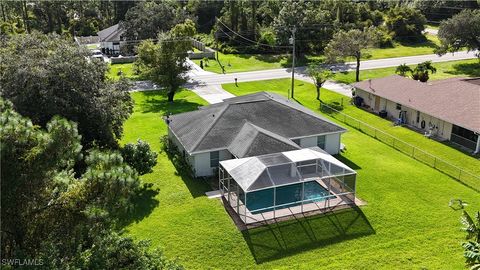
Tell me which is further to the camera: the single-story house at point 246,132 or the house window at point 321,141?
the house window at point 321,141

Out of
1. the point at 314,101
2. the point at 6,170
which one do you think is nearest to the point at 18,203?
the point at 6,170

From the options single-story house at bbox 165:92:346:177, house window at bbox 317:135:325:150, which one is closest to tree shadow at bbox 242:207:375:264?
single-story house at bbox 165:92:346:177

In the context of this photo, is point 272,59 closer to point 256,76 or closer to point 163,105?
point 256,76

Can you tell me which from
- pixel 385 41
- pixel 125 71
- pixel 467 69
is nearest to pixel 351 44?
pixel 467 69

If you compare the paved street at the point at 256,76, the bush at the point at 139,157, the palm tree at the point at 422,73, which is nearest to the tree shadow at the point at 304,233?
the bush at the point at 139,157

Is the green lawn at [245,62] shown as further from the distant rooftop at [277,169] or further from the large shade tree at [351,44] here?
the distant rooftop at [277,169]

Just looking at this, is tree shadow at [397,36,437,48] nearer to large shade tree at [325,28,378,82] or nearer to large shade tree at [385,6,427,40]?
large shade tree at [385,6,427,40]
